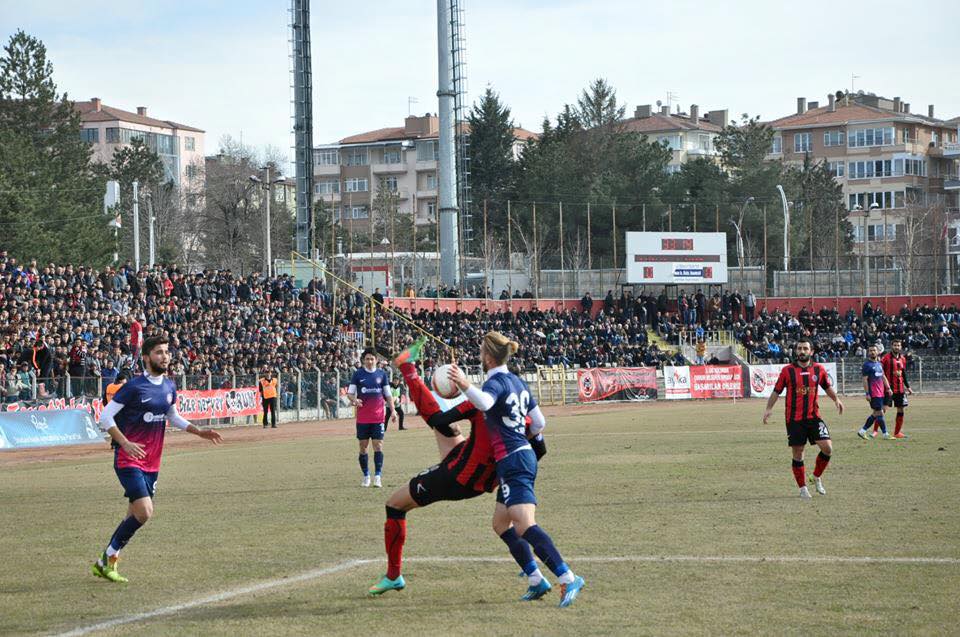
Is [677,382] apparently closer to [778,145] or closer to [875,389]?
[875,389]

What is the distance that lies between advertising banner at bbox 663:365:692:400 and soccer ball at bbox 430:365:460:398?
45619mm

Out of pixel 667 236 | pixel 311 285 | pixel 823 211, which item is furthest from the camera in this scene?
pixel 823 211

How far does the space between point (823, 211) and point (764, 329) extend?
2141 inches

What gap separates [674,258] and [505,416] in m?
62.3

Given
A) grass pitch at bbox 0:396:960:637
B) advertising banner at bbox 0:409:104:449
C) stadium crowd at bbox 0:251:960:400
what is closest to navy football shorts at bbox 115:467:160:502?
grass pitch at bbox 0:396:960:637

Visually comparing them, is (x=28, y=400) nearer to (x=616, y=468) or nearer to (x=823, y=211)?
(x=616, y=468)

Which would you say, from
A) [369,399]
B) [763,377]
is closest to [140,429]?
[369,399]

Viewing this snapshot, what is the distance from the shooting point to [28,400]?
108 feet

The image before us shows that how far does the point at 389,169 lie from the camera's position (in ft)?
448

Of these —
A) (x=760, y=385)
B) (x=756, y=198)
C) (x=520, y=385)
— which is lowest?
(x=760, y=385)

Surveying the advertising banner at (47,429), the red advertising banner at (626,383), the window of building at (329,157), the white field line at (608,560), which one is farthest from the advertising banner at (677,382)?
the window of building at (329,157)

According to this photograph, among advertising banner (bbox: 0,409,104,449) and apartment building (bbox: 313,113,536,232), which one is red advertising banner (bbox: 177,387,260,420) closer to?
advertising banner (bbox: 0,409,104,449)

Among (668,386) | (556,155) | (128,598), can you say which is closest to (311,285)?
(668,386)

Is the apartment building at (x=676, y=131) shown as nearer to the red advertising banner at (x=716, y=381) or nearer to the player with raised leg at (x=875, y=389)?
the red advertising banner at (x=716, y=381)
